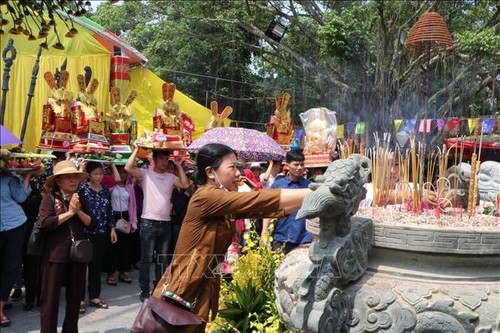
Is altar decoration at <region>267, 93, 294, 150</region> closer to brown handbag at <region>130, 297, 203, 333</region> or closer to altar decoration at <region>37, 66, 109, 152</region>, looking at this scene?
altar decoration at <region>37, 66, 109, 152</region>

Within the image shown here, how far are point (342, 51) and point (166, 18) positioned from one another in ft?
17.9

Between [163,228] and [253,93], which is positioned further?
[253,93]

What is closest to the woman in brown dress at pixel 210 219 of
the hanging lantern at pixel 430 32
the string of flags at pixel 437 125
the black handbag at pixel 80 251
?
the black handbag at pixel 80 251

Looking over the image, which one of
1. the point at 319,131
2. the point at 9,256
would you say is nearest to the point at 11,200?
the point at 9,256

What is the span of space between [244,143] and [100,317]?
7.98 ft

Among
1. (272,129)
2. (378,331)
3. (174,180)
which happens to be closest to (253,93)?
(272,129)

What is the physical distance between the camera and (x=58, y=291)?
337cm

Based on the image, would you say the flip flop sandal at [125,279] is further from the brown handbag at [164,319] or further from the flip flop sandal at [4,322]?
the brown handbag at [164,319]

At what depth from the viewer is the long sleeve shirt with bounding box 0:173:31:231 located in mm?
3826

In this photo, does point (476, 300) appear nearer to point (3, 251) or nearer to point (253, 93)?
point (3, 251)

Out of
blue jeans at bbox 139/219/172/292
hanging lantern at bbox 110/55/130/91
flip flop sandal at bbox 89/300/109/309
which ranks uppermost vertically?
hanging lantern at bbox 110/55/130/91

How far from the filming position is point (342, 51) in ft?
37.6

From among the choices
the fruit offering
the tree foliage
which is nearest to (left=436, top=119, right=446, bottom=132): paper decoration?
the tree foliage

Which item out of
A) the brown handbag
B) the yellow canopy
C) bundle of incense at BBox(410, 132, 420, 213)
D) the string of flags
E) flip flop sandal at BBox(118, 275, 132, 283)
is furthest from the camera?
the string of flags
